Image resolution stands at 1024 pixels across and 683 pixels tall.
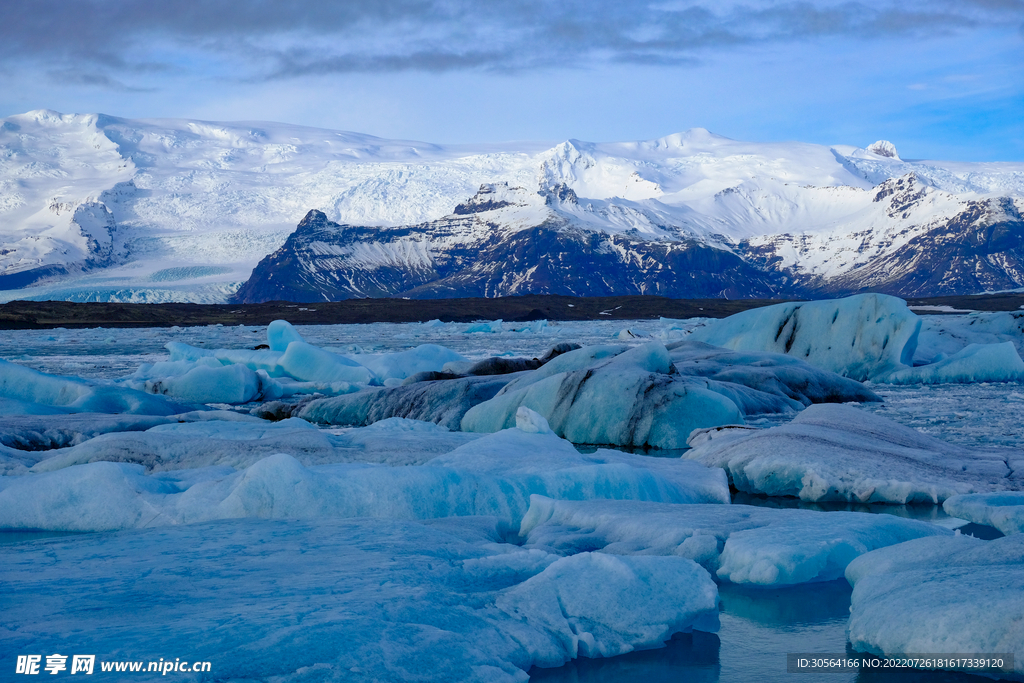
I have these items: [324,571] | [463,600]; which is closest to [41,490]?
[324,571]

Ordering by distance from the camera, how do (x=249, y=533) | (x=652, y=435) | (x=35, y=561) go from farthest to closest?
1. (x=652, y=435)
2. (x=249, y=533)
3. (x=35, y=561)

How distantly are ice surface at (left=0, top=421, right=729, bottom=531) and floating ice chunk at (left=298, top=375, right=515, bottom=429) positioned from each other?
4964 millimetres

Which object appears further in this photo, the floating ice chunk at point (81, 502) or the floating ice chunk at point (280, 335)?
the floating ice chunk at point (280, 335)

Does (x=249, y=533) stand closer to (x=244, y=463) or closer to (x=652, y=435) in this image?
(x=244, y=463)

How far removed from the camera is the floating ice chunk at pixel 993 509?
515 centimetres

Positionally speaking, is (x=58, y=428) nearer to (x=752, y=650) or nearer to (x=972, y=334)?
(x=752, y=650)

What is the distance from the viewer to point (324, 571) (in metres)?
4.10

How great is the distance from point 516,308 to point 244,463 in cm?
7758

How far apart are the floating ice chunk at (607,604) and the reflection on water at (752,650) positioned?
2.7 inches

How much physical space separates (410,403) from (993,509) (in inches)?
311

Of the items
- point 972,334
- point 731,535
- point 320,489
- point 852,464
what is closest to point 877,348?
point 972,334

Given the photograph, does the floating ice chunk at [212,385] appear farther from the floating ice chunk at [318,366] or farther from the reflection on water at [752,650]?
the reflection on water at [752,650]

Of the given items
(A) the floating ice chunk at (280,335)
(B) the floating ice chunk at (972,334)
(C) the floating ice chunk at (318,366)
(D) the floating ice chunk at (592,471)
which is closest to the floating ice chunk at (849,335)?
(B) the floating ice chunk at (972,334)

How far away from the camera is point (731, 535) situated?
4.75 meters
